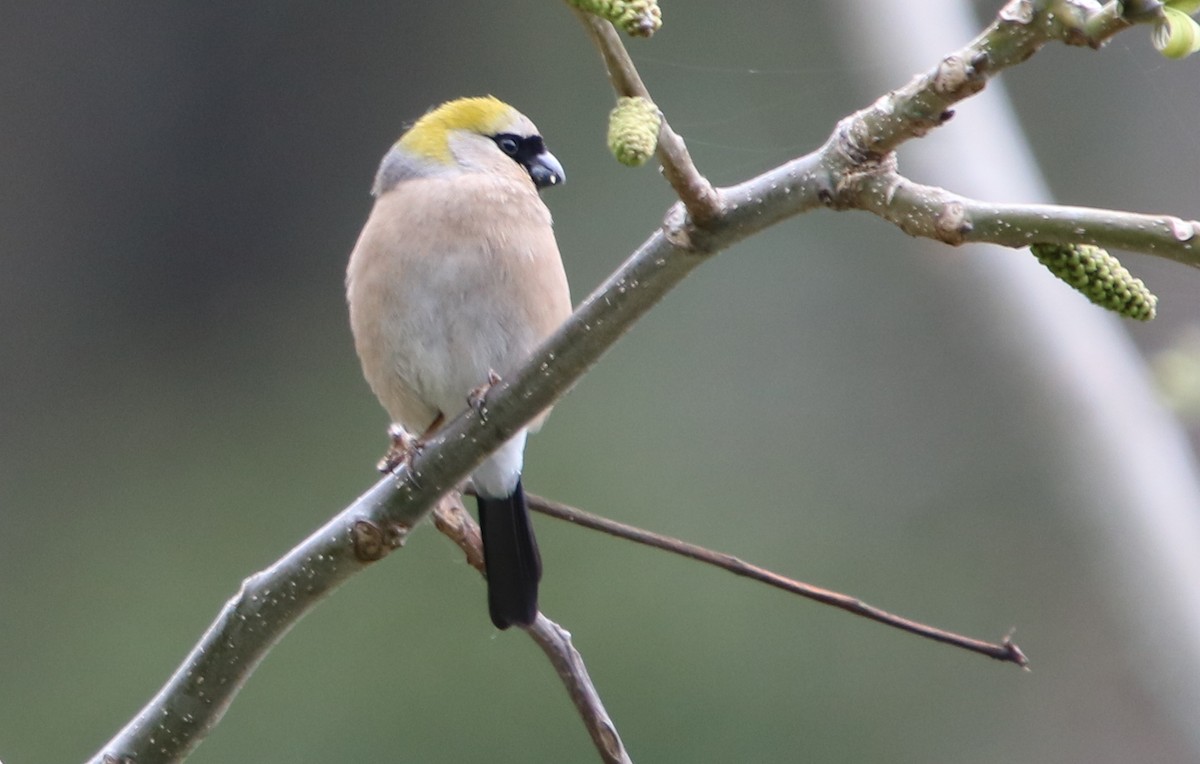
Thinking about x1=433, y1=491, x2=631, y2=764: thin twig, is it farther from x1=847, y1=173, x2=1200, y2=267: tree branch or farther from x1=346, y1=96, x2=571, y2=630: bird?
x1=847, y1=173, x2=1200, y2=267: tree branch

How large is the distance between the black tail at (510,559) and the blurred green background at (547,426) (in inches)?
144

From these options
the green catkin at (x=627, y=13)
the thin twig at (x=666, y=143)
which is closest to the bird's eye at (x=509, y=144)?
the thin twig at (x=666, y=143)

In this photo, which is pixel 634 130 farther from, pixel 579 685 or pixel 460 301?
pixel 460 301

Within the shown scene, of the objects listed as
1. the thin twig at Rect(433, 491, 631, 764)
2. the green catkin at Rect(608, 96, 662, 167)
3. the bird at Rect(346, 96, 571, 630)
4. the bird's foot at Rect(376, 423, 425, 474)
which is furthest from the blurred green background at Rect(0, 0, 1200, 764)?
the green catkin at Rect(608, 96, 662, 167)

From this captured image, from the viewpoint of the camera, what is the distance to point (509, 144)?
289 centimetres

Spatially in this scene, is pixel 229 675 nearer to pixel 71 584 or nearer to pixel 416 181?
pixel 416 181

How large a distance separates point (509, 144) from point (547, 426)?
14.0 ft

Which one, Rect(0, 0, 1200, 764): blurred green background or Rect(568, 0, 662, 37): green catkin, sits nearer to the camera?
Rect(568, 0, 662, 37): green catkin

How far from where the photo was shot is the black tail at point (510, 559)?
8.05 ft

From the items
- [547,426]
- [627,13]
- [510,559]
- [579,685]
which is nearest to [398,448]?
[579,685]

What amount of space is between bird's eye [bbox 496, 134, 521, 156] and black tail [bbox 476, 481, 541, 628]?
0.67 meters

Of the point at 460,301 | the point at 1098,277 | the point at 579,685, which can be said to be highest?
the point at 460,301

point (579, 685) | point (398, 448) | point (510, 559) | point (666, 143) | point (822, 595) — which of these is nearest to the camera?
point (666, 143)

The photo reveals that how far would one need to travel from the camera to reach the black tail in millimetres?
2455
